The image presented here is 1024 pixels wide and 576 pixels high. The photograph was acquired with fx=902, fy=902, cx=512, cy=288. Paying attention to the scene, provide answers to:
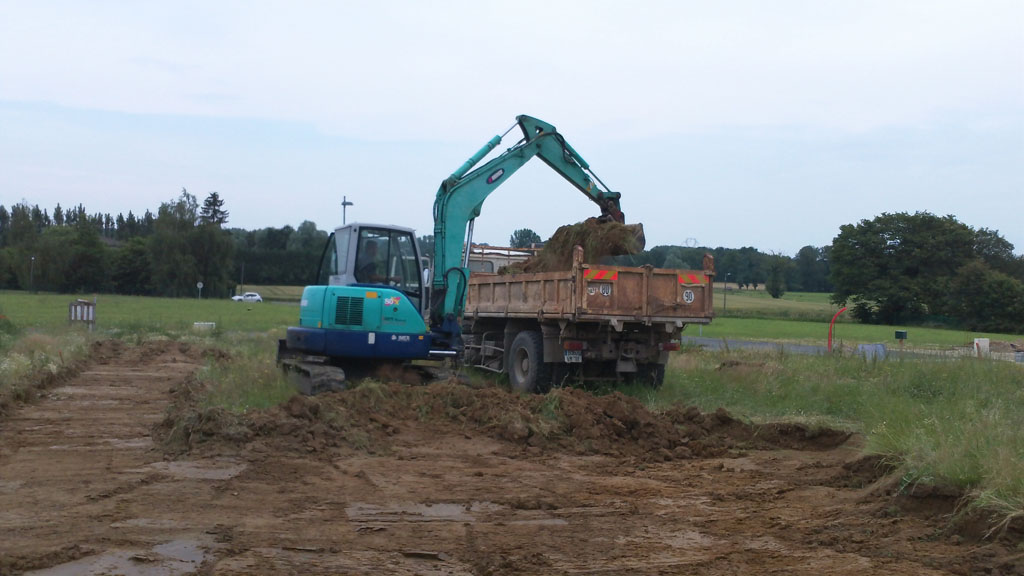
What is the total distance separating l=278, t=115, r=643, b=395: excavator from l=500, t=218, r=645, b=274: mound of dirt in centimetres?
19

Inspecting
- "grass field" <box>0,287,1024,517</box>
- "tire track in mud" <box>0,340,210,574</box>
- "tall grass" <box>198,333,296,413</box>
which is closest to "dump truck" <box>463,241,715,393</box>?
"grass field" <box>0,287,1024,517</box>

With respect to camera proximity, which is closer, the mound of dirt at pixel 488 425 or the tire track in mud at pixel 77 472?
the tire track in mud at pixel 77 472

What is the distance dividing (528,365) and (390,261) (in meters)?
2.94

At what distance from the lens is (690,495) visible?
762 centimetres

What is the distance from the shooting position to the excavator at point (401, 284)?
12586 millimetres

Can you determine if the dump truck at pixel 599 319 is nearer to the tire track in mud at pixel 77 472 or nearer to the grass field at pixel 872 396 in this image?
the grass field at pixel 872 396

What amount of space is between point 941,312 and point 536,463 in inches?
2299

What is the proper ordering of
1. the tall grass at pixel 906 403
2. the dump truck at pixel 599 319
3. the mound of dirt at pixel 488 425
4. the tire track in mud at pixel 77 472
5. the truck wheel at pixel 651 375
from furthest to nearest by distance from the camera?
the truck wheel at pixel 651 375 → the dump truck at pixel 599 319 → the mound of dirt at pixel 488 425 → the tall grass at pixel 906 403 → the tire track in mud at pixel 77 472

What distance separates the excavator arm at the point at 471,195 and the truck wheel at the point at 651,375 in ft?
8.09

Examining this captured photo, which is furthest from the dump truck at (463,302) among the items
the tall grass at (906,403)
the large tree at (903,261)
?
the large tree at (903,261)

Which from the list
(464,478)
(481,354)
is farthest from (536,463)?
(481,354)

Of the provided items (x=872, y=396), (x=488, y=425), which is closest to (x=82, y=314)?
(x=488, y=425)

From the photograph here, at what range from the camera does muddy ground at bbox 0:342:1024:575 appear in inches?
222

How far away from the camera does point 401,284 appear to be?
43.8 feet
